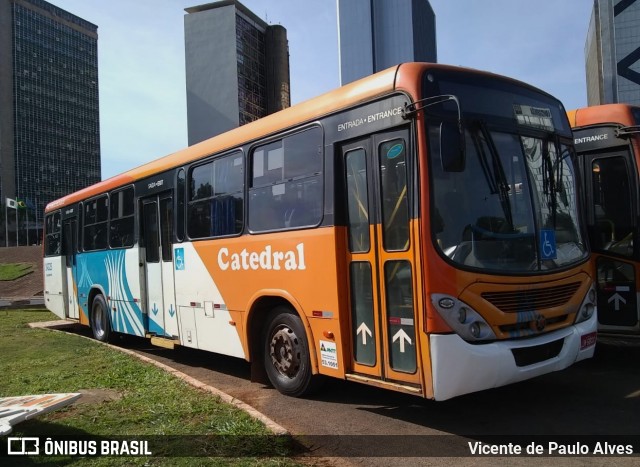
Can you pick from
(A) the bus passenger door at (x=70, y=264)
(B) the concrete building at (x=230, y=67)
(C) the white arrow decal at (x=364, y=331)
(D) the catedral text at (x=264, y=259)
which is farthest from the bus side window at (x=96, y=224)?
(B) the concrete building at (x=230, y=67)

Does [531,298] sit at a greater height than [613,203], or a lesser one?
lesser

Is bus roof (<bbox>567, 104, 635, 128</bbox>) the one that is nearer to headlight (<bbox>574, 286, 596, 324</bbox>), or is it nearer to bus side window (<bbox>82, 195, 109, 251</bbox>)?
headlight (<bbox>574, 286, 596, 324</bbox>)

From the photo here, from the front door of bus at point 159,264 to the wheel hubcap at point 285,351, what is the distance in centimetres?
253

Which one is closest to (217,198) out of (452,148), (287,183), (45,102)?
(287,183)

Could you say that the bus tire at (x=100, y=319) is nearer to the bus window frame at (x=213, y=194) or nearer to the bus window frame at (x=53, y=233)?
the bus window frame at (x=53, y=233)

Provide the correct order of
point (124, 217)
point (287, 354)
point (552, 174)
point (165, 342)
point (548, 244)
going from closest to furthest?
point (548, 244) → point (552, 174) → point (287, 354) → point (165, 342) → point (124, 217)

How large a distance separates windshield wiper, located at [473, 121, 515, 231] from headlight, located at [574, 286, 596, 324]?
126 centimetres

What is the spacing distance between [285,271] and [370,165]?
164cm

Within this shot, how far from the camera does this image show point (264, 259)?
250 inches

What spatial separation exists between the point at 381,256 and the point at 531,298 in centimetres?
139

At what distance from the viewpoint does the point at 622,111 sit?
22.5 ft

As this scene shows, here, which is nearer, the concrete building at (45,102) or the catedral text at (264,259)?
the catedral text at (264,259)

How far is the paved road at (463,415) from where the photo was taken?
15.0 feet

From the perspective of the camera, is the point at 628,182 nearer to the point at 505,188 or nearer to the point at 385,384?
the point at 505,188
